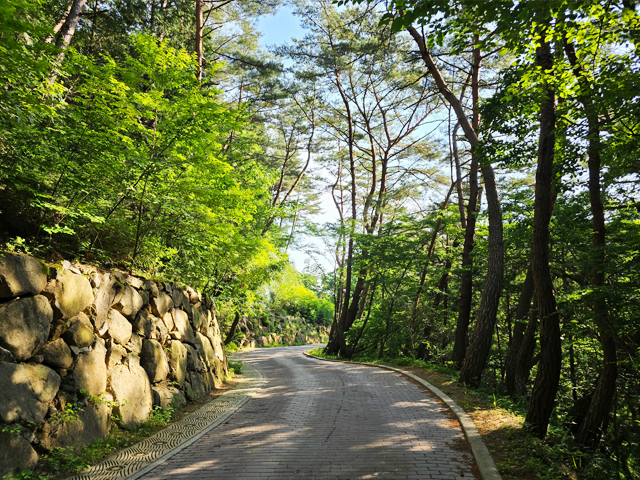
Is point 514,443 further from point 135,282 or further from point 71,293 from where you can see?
point 135,282

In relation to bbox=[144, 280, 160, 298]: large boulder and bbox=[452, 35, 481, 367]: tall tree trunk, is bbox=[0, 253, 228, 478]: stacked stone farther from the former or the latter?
bbox=[452, 35, 481, 367]: tall tree trunk

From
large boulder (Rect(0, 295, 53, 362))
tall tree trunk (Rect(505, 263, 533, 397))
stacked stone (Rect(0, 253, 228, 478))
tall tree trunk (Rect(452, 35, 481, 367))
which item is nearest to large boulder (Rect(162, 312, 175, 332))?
stacked stone (Rect(0, 253, 228, 478))

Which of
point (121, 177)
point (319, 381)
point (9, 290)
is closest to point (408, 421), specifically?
point (319, 381)

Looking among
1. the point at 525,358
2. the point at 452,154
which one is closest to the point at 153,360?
the point at 525,358

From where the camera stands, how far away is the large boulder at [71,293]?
5.05 m

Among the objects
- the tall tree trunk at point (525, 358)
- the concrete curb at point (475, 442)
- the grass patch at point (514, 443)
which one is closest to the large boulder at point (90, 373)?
the concrete curb at point (475, 442)

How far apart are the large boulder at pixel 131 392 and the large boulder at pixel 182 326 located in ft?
6.33

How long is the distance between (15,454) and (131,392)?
2258 mm

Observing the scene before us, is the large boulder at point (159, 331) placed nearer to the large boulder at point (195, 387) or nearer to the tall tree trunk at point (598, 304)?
the large boulder at point (195, 387)

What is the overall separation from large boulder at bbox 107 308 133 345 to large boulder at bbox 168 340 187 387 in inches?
63.1

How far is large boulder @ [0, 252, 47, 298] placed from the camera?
4.29m

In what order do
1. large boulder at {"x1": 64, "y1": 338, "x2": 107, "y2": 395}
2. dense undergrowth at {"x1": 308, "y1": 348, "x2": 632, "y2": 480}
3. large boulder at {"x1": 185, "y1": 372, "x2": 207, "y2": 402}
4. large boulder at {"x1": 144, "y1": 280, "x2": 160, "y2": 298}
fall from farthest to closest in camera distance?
1. large boulder at {"x1": 185, "y1": 372, "x2": 207, "y2": 402}
2. large boulder at {"x1": 144, "y1": 280, "x2": 160, "y2": 298}
3. large boulder at {"x1": 64, "y1": 338, "x2": 107, "y2": 395}
4. dense undergrowth at {"x1": 308, "y1": 348, "x2": 632, "y2": 480}

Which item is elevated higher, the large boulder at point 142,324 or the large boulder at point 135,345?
the large boulder at point 142,324

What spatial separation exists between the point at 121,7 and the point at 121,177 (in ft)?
27.7
